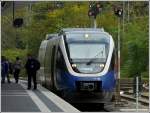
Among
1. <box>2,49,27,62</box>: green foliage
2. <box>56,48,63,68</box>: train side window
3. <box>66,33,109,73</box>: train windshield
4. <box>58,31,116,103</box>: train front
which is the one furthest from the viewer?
<box>2,49,27,62</box>: green foliage

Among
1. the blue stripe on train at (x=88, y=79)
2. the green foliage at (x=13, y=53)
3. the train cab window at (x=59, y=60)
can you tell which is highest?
the train cab window at (x=59, y=60)

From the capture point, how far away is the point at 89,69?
26.4m

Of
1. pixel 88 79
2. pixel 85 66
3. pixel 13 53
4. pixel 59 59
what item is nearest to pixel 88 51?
pixel 85 66

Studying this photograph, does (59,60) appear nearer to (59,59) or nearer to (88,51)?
(59,59)

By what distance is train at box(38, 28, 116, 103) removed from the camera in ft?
85.6

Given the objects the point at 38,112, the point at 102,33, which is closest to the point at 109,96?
the point at 102,33

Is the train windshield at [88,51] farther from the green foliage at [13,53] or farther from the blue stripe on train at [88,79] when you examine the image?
the green foliage at [13,53]

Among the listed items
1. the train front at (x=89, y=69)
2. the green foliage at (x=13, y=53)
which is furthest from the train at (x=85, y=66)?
the green foliage at (x=13, y=53)

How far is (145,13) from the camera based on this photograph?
74.0m

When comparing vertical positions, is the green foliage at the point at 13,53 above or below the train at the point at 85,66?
below

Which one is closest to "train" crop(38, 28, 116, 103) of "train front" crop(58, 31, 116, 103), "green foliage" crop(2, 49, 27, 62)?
"train front" crop(58, 31, 116, 103)

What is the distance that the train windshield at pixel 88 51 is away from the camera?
1045 inches

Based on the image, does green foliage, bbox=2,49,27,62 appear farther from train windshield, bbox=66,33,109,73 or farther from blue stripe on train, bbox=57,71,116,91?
blue stripe on train, bbox=57,71,116,91

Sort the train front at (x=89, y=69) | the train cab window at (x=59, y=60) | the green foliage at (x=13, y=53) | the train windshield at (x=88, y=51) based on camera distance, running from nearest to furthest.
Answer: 1. the train front at (x=89, y=69)
2. the train windshield at (x=88, y=51)
3. the train cab window at (x=59, y=60)
4. the green foliage at (x=13, y=53)
